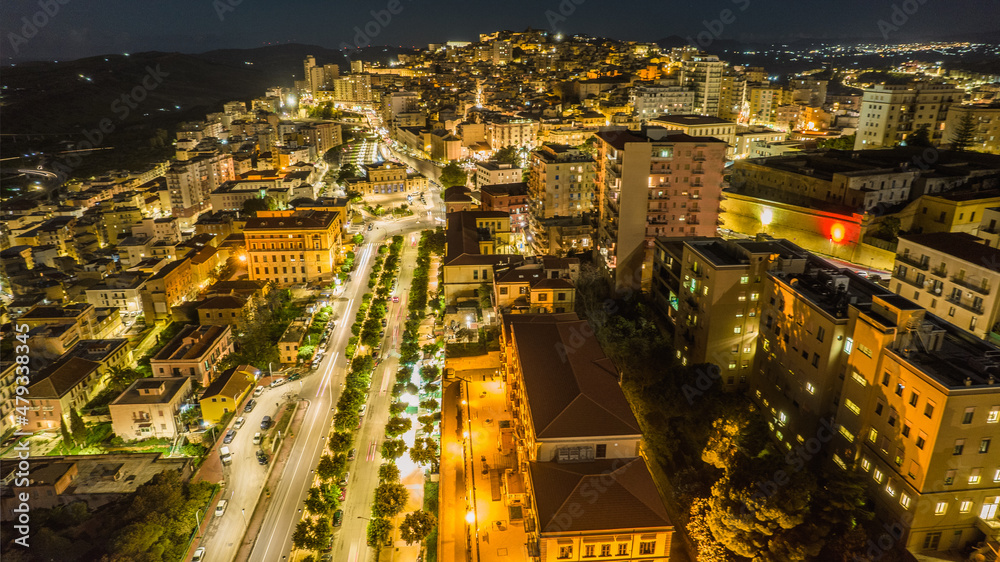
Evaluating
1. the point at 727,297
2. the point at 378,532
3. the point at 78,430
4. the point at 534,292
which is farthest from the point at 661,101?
the point at 78,430

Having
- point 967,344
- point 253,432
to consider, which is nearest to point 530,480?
point 967,344

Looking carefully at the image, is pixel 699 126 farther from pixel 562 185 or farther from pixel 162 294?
pixel 162 294

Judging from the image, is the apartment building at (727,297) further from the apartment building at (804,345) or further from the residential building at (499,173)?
the residential building at (499,173)

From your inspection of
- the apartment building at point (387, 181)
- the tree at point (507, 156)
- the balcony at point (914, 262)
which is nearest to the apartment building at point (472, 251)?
the tree at point (507, 156)

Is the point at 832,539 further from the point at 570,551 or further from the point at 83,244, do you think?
the point at 83,244

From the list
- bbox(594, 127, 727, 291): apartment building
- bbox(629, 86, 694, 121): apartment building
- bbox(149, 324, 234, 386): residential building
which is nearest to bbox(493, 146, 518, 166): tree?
bbox(629, 86, 694, 121): apartment building

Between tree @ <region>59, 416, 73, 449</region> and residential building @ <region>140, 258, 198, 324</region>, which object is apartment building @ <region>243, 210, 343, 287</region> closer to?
residential building @ <region>140, 258, 198, 324</region>
